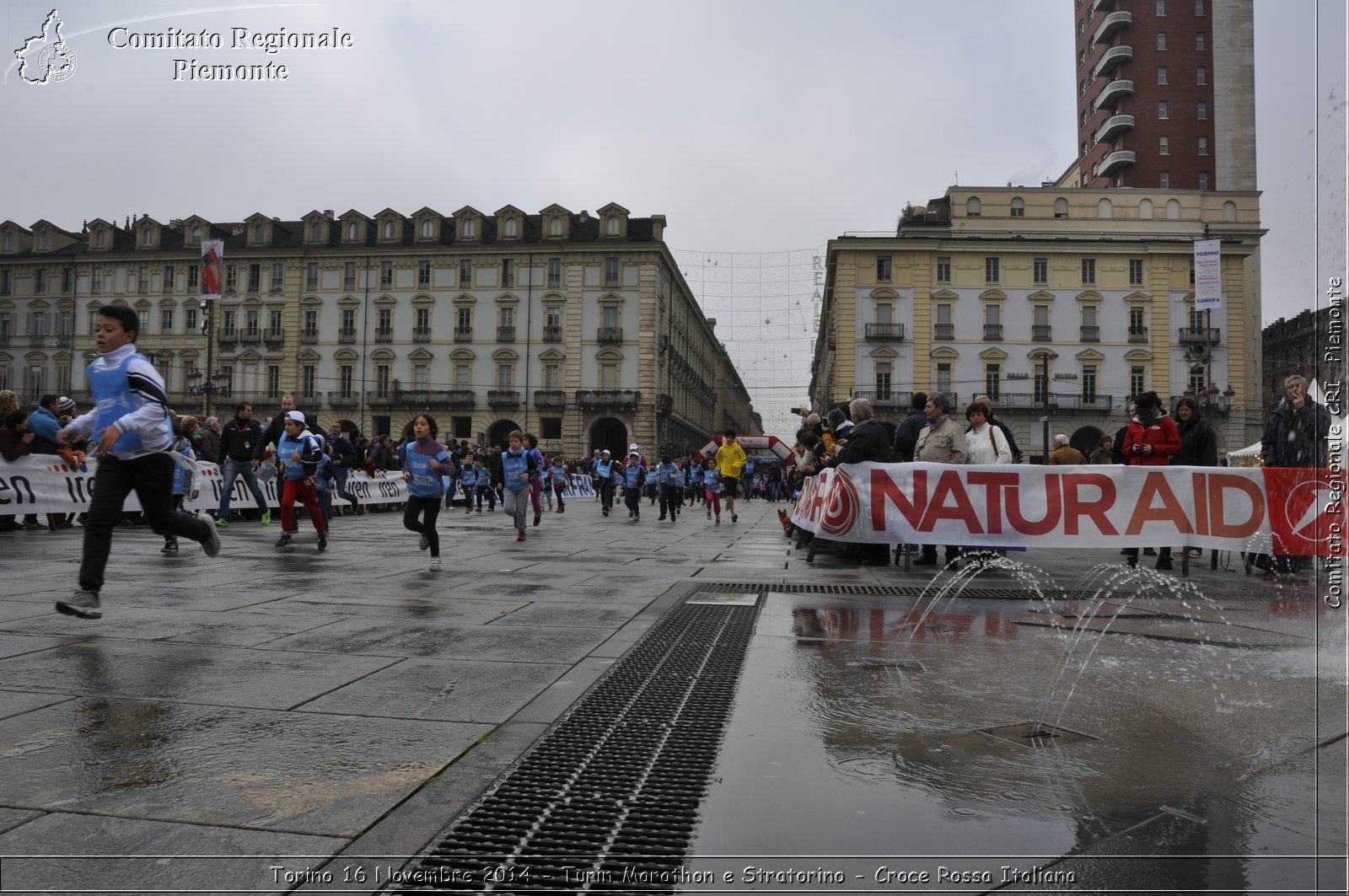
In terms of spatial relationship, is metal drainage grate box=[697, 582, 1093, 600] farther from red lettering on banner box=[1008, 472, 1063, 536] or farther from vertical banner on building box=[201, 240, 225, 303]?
vertical banner on building box=[201, 240, 225, 303]

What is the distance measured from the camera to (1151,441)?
9.89 m

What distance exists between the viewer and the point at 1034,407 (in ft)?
187

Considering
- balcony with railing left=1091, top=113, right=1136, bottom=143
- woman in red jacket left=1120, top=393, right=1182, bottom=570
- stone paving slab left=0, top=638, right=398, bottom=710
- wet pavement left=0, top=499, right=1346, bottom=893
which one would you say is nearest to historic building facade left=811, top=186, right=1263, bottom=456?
balcony with railing left=1091, top=113, right=1136, bottom=143

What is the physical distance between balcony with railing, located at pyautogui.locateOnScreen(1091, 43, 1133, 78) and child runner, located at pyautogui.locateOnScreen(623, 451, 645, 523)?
183 ft

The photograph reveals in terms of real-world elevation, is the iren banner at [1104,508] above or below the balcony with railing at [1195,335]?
below

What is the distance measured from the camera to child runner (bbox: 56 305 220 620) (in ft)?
16.9

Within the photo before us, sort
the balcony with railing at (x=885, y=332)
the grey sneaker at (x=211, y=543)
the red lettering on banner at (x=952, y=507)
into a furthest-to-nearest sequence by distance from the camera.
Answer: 1. the balcony with railing at (x=885, y=332)
2. the red lettering on banner at (x=952, y=507)
3. the grey sneaker at (x=211, y=543)

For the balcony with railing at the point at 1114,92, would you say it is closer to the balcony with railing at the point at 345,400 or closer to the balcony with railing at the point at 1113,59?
the balcony with railing at the point at 1113,59

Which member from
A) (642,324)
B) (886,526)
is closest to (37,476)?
(886,526)

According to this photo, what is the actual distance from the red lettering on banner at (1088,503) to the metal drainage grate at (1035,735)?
20.1ft

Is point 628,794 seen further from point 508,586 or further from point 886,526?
point 886,526

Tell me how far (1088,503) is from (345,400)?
60.3m

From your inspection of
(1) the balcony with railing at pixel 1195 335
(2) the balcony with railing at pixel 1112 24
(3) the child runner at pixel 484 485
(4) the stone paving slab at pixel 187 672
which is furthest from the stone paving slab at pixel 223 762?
(2) the balcony with railing at pixel 1112 24

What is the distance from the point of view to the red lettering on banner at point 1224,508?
9.02m
